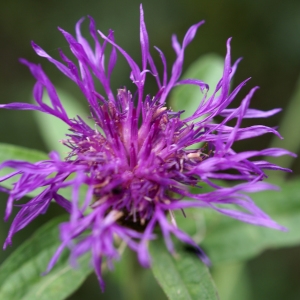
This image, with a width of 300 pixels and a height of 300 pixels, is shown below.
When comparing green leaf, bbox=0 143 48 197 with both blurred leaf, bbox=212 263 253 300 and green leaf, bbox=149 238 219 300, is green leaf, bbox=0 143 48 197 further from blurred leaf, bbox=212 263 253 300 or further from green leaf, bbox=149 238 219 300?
blurred leaf, bbox=212 263 253 300

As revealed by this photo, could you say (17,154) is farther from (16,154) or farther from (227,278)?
(227,278)

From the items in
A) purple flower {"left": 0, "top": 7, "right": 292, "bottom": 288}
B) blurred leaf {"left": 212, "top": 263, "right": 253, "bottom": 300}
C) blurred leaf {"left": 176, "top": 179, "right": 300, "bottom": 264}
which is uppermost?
purple flower {"left": 0, "top": 7, "right": 292, "bottom": 288}

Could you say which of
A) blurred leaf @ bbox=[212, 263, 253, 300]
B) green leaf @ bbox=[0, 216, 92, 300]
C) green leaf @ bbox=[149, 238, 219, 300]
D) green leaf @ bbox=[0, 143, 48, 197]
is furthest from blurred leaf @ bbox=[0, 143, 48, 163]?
blurred leaf @ bbox=[212, 263, 253, 300]

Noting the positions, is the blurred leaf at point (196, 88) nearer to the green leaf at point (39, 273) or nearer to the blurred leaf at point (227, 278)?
the green leaf at point (39, 273)

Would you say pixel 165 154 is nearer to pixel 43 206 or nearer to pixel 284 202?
pixel 43 206

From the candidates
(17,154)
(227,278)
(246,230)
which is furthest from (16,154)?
(227,278)

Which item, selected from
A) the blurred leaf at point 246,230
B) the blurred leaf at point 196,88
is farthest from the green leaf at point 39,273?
the blurred leaf at point 196,88
